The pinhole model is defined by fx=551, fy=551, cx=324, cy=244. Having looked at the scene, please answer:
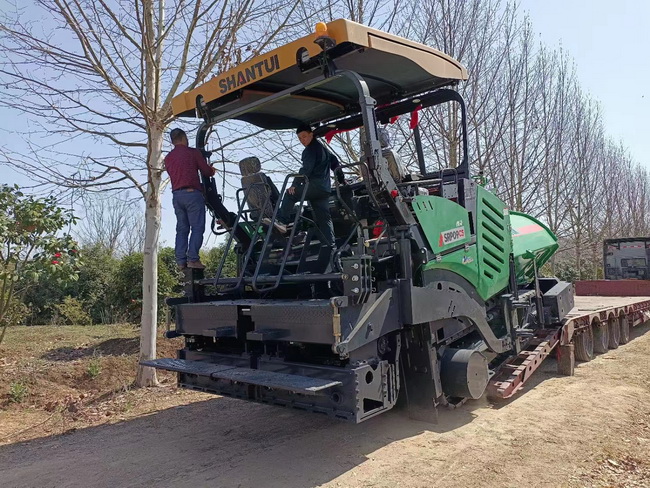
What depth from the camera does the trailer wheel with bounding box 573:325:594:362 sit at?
8.59m

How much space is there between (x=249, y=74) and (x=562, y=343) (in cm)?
555

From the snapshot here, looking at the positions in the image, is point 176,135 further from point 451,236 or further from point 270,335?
point 451,236

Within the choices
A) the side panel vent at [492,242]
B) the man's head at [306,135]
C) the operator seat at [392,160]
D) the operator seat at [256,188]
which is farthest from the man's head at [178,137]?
the side panel vent at [492,242]

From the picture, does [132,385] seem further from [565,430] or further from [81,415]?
[565,430]

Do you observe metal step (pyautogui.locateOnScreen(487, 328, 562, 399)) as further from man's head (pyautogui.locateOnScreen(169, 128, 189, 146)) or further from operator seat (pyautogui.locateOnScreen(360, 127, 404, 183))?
man's head (pyautogui.locateOnScreen(169, 128, 189, 146))

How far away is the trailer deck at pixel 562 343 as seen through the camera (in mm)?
6121

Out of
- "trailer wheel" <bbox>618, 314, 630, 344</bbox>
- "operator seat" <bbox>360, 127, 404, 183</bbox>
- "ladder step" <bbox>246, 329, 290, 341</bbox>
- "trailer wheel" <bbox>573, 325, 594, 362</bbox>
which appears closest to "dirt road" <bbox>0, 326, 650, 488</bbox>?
"ladder step" <bbox>246, 329, 290, 341</bbox>

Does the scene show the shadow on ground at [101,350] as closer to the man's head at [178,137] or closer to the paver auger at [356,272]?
the paver auger at [356,272]

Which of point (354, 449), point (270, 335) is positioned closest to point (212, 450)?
point (354, 449)

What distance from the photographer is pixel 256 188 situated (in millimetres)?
5312

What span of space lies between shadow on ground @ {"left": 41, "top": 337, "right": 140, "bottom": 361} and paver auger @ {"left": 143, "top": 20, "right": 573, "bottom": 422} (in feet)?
15.9

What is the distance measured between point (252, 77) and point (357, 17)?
5.53 m

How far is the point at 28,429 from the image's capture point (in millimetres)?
5922

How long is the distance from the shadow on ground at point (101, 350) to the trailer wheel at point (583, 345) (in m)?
7.35
